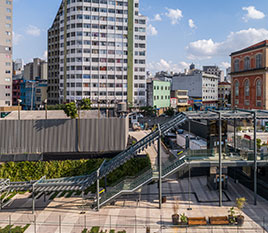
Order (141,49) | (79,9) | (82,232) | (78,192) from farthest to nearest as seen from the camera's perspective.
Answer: (141,49) → (79,9) → (78,192) → (82,232)

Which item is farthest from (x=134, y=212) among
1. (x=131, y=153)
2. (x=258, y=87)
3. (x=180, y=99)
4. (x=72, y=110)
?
(x=180, y=99)

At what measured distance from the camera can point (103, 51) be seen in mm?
97875

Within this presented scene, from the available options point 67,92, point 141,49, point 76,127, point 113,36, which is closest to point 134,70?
point 141,49

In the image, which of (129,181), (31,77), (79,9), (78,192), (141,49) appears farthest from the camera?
(31,77)

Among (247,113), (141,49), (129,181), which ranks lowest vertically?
(129,181)

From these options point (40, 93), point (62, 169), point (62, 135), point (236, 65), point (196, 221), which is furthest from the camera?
point (40, 93)

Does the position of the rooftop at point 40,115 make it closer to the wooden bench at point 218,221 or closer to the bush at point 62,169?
the bush at point 62,169

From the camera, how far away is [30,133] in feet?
105

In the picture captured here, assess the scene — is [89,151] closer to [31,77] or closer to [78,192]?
[78,192]

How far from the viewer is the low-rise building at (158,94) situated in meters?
102

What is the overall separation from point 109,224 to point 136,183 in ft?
16.8

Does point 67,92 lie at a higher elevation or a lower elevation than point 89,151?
higher

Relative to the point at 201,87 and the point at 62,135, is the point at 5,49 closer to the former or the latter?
the point at 62,135

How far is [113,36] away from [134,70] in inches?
596
